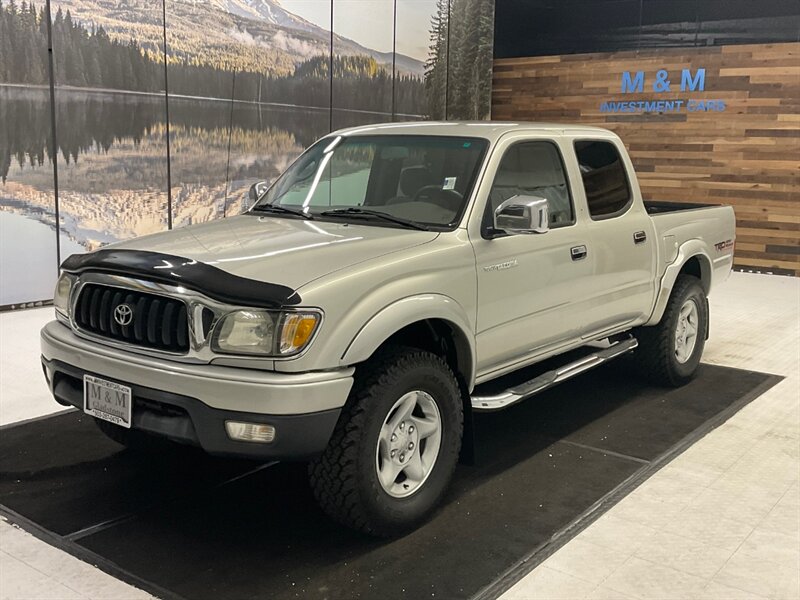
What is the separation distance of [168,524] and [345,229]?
1.47m

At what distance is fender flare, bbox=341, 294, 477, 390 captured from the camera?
10.0 feet

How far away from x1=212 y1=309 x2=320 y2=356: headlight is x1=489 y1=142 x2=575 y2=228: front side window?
139cm

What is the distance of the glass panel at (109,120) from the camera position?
8.30m

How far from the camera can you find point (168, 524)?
11.2 feet

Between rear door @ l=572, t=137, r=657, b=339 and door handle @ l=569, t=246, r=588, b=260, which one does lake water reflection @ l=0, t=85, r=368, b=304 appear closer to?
rear door @ l=572, t=137, r=657, b=339

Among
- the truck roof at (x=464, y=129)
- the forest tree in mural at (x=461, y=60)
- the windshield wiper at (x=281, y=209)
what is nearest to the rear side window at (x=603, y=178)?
the truck roof at (x=464, y=129)

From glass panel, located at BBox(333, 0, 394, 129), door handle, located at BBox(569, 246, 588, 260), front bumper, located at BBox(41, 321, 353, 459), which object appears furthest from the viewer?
glass panel, located at BBox(333, 0, 394, 129)

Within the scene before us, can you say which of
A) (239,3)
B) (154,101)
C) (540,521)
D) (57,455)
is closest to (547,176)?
(540,521)

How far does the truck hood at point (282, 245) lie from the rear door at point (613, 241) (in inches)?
51.2

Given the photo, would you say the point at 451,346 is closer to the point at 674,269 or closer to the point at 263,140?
the point at 674,269

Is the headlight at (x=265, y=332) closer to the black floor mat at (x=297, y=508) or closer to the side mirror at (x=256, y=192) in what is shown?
the black floor mat at (x=297, y=508)

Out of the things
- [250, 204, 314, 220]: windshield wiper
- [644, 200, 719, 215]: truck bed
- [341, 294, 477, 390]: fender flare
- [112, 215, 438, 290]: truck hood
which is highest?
[250, 204, 314, 220]: windshield wiper

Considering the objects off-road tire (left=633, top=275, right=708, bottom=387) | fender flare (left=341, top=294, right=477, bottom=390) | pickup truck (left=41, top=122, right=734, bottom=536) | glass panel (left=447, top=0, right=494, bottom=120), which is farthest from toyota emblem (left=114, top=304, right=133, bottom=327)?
glass panel (left=447, top=0, right=494, bottom=120)

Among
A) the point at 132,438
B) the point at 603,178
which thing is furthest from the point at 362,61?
the point at 132,438
